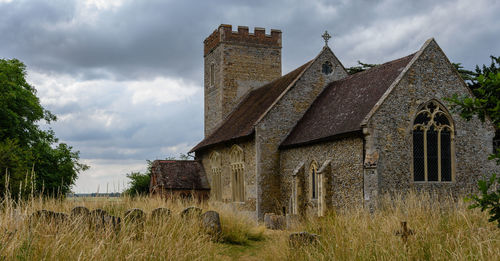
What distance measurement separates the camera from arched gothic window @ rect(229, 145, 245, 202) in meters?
23.7

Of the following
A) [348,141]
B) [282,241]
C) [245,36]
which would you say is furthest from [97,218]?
[245,36]

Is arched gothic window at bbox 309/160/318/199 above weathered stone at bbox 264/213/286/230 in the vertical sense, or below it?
above

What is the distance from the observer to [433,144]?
56.7 feet

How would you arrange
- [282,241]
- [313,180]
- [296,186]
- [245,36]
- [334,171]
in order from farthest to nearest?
1. [245,36]
2. [296,186]
3. [313,180]
4. [334,171]
5. [282,241]

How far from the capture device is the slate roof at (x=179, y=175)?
27.2 m

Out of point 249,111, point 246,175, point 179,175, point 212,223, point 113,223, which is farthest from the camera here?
point 179,175

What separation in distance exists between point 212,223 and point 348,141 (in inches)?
268

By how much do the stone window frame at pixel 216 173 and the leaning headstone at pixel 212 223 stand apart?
550 inches

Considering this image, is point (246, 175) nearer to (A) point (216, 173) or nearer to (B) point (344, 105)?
(A) point (216, 173)

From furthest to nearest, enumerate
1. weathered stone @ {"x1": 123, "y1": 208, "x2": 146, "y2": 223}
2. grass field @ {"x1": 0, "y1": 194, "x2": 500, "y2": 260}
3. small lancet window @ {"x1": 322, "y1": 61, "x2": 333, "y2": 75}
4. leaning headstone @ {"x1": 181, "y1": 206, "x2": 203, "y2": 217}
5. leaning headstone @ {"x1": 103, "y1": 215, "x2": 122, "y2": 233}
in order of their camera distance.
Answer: small lancet window @ {"x1": 322, "y1": 61, "x2": 333, "y2": 75}
leaning headstone @ {"x1": 181, "y1": 206, "x2": 203, "y2": 217}
weathered stone @ {"x1": 123, "y1": 208, "x2": 146, "y2": 223}
leaning headstone @ {"x1": 103, "y1": 215, "x2": 122, "y2": 233}
grass field @ {"x1": 0, "y1": 194, "x2": 500, "y2": 260}

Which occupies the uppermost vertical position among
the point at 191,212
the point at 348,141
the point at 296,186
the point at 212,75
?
the point at 212,75

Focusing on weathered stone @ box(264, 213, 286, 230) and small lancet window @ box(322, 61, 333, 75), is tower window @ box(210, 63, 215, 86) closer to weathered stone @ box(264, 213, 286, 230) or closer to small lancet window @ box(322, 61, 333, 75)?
small lancet window @ box(322, 61, 333, 75)

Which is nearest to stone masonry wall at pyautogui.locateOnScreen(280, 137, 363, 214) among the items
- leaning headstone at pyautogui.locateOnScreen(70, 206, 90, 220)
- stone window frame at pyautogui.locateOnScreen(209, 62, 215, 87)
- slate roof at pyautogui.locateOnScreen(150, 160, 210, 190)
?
slate roof at pyautogui.locateOnScreen(150, 160, 210, 190)

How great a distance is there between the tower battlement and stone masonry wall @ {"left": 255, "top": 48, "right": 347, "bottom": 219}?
29.2 ft
